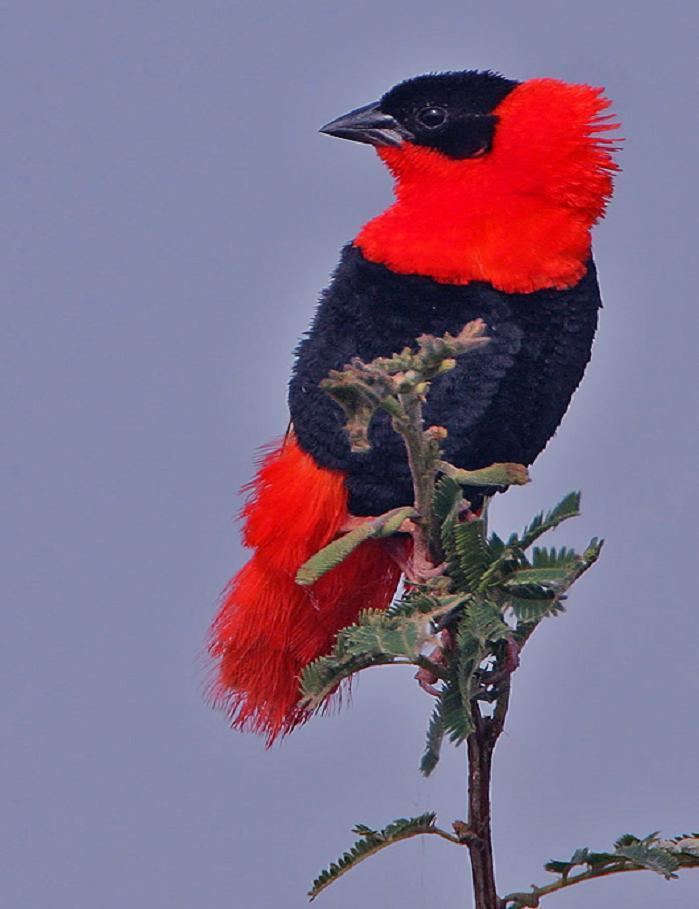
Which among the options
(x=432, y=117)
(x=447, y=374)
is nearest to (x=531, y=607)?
(x=447, y=374)

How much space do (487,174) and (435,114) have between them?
0.63ft

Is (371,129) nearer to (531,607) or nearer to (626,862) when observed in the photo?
(531,607)

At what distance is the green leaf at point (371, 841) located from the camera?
7.42 ft

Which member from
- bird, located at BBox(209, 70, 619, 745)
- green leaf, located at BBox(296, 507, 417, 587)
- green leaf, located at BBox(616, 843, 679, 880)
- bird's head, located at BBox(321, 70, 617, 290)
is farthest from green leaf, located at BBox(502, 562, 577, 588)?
bird's head, located at BBox(321, 70, 617, 290)

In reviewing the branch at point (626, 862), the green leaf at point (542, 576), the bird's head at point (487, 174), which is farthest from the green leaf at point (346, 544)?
the bird's head at point (487, 174)

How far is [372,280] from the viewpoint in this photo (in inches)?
120

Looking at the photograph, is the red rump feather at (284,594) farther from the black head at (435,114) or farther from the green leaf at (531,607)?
the green leaf at (531,607)

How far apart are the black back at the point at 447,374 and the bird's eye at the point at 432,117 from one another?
1.06 feet

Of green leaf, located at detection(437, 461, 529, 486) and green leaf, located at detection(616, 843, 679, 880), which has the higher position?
green leaf, located at detection(437, 461, 529, 486)

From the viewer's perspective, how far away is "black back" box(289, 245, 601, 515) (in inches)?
118

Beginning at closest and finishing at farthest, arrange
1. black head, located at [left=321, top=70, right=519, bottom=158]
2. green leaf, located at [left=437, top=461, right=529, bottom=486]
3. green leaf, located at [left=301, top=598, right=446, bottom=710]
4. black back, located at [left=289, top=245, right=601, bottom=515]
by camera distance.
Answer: green leaf, located at [left=301, top=598, right=446, bottom=710] < green leaf, located at [left=437, top=461, right=529, bottom=486] < black back, located at [left=289, top=245, right=601, bottom=515] < black head, located at [left=321, top=70, right=519, bottom=158]

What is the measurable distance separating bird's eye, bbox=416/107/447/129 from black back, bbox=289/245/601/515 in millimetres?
322

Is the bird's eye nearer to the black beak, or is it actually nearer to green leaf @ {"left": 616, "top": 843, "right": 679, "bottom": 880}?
the black beak

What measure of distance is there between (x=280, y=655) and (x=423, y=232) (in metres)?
0.97
